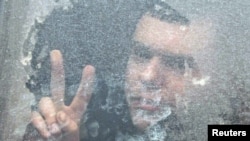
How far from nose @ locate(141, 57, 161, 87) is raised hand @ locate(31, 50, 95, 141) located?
35 cm

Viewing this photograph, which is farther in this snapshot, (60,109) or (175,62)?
(175,62)

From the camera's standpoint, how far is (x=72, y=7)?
235 centimetres

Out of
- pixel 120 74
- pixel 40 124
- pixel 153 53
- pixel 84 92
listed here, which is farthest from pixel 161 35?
pixel 40 124

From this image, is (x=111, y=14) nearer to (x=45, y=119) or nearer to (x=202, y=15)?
(x=202, y=15)

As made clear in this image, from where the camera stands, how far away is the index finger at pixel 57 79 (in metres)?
2.19

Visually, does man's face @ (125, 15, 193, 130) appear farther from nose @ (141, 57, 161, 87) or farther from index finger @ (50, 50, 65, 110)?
index finger @ (50, 50, 65, 110)

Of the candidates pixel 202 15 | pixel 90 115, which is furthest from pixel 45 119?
pixel 202 15

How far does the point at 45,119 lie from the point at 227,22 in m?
1.40

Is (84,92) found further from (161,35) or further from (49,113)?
(161,35)

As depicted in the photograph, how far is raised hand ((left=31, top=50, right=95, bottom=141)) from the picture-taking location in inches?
84.3

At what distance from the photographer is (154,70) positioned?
2264 mm

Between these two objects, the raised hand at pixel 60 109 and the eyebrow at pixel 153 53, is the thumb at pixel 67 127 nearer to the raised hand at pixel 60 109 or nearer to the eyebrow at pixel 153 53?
the raised hand at pixel 60 109

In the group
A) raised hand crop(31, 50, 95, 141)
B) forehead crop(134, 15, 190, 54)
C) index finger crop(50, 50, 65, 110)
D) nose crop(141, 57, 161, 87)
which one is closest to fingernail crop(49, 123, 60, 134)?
raised hand crop(31, 50, 95, 141)

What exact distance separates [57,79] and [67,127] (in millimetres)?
321
